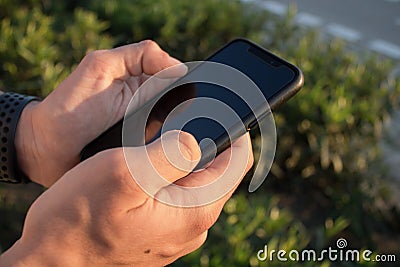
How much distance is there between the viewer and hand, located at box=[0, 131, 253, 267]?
1330 millimetres

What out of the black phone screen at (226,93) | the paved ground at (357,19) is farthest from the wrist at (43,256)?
the paved ground at (357,19)

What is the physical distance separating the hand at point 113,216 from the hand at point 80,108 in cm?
51

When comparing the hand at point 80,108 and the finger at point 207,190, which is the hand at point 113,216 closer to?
the finger at point 207,190

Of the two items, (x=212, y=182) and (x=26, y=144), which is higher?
(x=212, y=182)

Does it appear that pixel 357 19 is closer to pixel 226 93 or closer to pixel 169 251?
pixel 226 93

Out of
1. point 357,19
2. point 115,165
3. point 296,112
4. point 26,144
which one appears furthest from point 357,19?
point 115,165

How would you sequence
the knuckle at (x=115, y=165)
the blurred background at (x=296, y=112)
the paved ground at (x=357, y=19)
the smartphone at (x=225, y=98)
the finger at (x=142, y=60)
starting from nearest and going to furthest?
the knuckle at (x=115, y=165) → the smartphone at (x=225, y=98) → the finger at (x=142, y=60) → the blurred background at (x=296, y=112) → the paved ground at (x=357, y=19)

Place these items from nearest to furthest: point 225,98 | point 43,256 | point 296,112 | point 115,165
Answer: point 115,165 → point 43,256 → point 225,98 → point 296,112

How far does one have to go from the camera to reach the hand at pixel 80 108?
1943 mm

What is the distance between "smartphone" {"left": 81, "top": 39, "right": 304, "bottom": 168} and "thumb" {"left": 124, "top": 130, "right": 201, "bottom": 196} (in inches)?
6.4

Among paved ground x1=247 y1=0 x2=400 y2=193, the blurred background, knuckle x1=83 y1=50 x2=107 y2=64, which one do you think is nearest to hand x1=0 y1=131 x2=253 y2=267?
knuckle x1=83 y1=50 x2=107 y2=64

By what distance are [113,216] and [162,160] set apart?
0.58 ft

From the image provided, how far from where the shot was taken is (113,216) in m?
1.37

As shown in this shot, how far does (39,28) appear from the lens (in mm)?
3268
